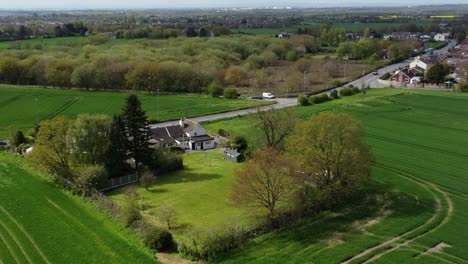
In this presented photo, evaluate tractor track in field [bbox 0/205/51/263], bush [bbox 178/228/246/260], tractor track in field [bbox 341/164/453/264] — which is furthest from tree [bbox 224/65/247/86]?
bush [bbox 178/228/246/260]

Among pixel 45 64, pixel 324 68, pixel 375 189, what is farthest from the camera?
pixel 324 68

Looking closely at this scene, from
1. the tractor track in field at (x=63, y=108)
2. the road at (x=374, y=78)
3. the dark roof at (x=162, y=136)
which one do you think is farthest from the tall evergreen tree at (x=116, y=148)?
the road at (x=374, y=78)

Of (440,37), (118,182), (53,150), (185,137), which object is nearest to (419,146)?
(185,137)

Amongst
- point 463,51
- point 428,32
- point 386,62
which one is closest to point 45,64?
point 386,62

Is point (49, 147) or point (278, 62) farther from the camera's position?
point (278, 62)

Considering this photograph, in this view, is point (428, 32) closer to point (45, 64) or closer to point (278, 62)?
point (278, 62)

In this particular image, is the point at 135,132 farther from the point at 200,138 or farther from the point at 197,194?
the point at 200,138
